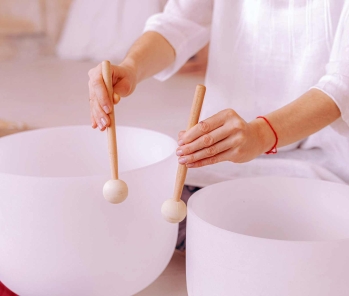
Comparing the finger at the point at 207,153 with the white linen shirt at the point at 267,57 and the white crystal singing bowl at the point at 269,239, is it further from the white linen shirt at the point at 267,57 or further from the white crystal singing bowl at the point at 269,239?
the white linen shirt at the point at 267,57

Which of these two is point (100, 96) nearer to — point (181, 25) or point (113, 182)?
point (113, 182)

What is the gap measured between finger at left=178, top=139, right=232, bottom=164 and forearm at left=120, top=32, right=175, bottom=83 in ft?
0.99

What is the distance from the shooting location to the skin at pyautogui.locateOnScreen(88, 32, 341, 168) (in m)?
0.56

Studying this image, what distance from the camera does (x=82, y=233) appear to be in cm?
62

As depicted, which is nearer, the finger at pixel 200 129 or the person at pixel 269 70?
the finger at pixel 200 129

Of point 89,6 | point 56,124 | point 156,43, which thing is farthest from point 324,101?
point 89,6

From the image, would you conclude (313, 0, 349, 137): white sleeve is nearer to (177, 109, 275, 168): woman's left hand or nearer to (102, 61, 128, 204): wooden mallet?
(177, 109, 275, 168): woman's left hand

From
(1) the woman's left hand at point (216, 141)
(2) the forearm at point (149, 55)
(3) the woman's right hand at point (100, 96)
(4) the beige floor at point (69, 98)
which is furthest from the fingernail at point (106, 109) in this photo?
(4) the beige floor at point (69, 98)

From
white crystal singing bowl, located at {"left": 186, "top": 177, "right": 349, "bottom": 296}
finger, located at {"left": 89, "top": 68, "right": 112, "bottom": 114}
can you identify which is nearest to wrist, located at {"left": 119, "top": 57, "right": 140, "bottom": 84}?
finger, located at {"left": 89, "top": 68, "right": 112, "bottom": 114}

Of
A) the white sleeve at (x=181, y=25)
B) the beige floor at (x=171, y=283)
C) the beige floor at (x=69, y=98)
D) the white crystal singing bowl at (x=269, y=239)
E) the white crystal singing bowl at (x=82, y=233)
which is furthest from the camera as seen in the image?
the beige floor at (x=69, y=98)

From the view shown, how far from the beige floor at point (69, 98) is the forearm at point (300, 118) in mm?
312

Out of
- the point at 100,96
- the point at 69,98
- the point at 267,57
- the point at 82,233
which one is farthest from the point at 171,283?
the point at 69,98

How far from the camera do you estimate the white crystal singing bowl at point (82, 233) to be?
2.01ft

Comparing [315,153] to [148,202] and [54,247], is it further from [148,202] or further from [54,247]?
[54,247]
